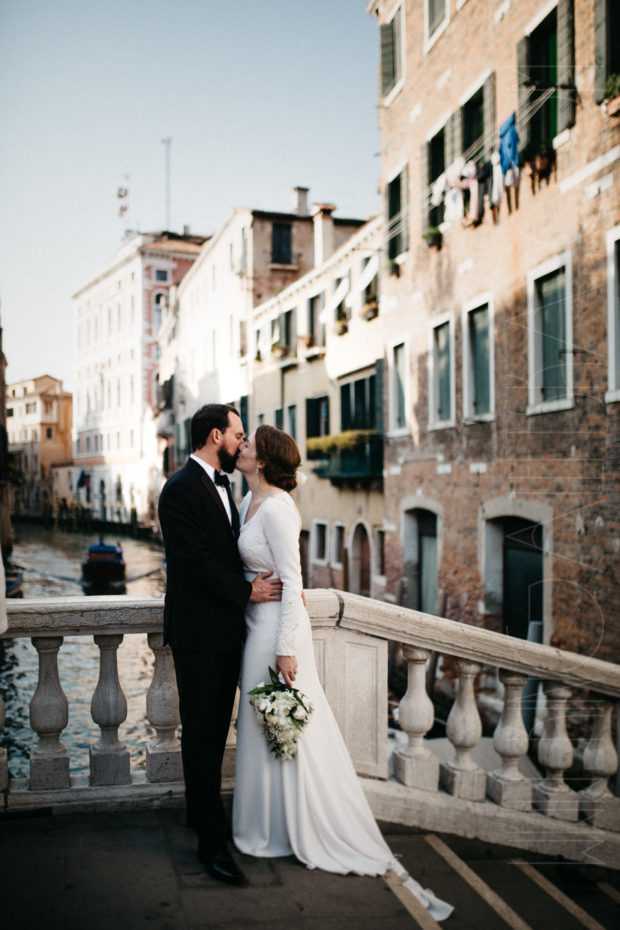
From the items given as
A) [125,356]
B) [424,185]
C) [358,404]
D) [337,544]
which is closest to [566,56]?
[424,185]

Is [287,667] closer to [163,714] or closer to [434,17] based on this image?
[163,714]

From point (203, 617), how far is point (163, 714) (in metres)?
0.54

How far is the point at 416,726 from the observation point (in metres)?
3.00

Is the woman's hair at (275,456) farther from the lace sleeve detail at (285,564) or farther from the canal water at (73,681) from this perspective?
the canal water at (73,681)

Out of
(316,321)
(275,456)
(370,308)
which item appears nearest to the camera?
(275,456)

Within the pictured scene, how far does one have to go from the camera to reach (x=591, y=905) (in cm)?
269

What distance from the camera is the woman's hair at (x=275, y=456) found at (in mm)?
2627

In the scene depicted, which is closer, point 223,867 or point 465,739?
point 223,867

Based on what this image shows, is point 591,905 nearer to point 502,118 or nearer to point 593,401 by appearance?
point 593,401

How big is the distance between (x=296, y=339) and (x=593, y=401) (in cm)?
1447

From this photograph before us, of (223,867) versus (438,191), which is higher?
(438,191)

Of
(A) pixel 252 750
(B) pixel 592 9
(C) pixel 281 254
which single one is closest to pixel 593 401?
(B) pixel 592 9

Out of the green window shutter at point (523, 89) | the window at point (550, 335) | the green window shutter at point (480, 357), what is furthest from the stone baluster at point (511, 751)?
the green window shutter at point (480, 357)

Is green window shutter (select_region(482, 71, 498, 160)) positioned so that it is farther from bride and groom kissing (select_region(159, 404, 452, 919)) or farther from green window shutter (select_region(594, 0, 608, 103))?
bride and groom kissing (select_region(159, 404, 452, 919))
